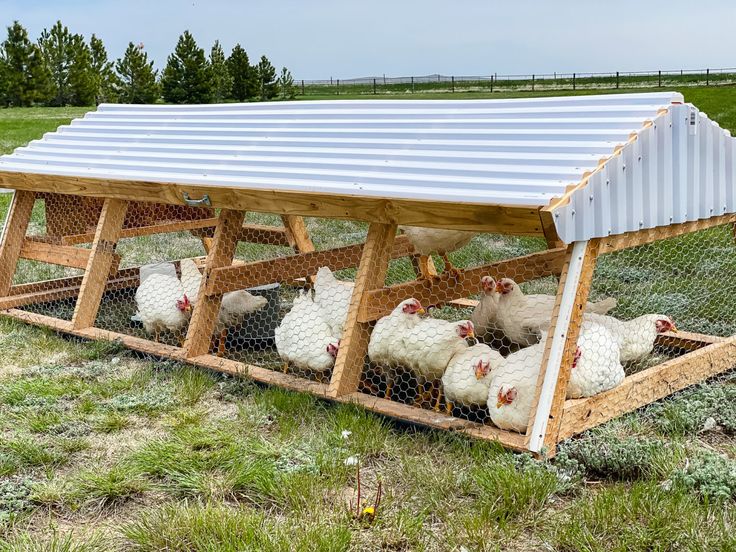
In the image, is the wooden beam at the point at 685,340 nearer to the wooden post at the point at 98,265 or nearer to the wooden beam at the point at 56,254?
the wooden post at the point at 98,265

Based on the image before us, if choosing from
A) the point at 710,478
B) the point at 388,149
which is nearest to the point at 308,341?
the point at 388,149

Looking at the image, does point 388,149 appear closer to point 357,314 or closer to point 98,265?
point 357,314

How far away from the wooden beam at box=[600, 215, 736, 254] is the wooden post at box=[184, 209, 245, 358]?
2.11 meters

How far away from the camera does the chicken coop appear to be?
139 inches

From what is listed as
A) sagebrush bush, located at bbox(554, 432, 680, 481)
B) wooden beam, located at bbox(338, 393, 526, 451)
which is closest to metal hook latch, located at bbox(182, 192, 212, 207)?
wooden beam, located at bbox(338, 393, 526, 451)

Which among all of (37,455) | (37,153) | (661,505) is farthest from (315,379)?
(37,153)

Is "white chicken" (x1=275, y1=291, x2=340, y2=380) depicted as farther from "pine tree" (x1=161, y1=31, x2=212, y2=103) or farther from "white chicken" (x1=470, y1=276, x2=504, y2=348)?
"pine tree" (x1=161, y1=31, x2=212, y2=103)

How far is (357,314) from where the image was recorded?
407cm

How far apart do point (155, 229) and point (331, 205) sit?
254 centimetres

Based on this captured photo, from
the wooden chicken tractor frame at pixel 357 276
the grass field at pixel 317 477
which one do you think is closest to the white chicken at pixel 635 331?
the wooden chicken tractor frame at pixel 357 276

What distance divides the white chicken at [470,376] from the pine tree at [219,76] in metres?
50.0

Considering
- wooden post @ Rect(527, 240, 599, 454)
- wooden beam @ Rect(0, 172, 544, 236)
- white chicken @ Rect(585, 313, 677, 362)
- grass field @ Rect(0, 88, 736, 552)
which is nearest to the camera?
grass field @ Rect(0, 88, 736, 552)

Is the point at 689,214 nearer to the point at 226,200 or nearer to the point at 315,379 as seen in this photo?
the point at 315,379

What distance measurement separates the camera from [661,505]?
289 centimetres
